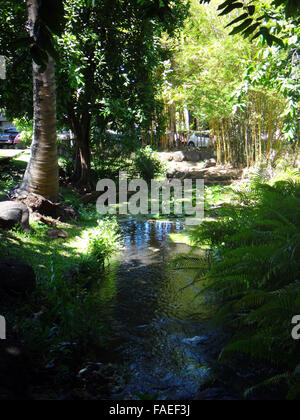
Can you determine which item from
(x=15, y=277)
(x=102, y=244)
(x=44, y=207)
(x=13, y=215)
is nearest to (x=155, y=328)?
(x=15, y=277)

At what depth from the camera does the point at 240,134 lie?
14.3 m

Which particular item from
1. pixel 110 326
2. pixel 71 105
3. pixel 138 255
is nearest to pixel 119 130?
pixel 71 105

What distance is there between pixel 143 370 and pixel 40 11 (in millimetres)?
2579

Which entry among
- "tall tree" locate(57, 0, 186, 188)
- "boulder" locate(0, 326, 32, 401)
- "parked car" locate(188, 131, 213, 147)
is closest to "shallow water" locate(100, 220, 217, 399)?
"boulder" locate(0, 326, 32, 401)

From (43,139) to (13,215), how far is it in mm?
1812

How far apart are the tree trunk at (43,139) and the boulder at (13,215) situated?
1152 millimetres

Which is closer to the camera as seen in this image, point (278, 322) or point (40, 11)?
point (40, 11)

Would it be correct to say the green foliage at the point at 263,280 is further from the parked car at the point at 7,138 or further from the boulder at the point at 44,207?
the parked car at the point at 7,138

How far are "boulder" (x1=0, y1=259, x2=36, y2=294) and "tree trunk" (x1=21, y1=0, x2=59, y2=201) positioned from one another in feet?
11.3

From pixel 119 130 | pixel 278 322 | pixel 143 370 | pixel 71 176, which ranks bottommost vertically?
pixel 143 370

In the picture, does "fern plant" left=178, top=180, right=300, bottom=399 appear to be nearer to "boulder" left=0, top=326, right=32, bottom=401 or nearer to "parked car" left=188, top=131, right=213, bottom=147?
"boulder" left=0, top=326, right=32, bottom=401
